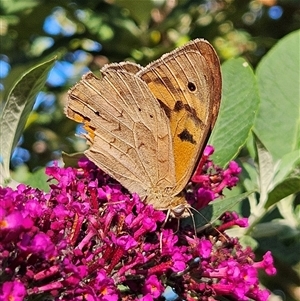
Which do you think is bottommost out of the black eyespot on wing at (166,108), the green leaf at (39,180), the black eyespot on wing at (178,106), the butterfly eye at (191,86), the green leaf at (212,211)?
the green leaf at (39,180)

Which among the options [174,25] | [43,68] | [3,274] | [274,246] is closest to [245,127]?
[274,246]

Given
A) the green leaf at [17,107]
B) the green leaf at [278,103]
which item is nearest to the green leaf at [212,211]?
the green leaf at [278,103]

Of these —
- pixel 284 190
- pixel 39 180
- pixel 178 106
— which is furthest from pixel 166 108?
pixel 39 180

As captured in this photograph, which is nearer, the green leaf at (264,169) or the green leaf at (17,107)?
the green leaf at (17,107)

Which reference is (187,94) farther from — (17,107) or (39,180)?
(39,180)

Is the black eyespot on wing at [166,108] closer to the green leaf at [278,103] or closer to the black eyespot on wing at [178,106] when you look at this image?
the black eyespot on wing at [178,106]
